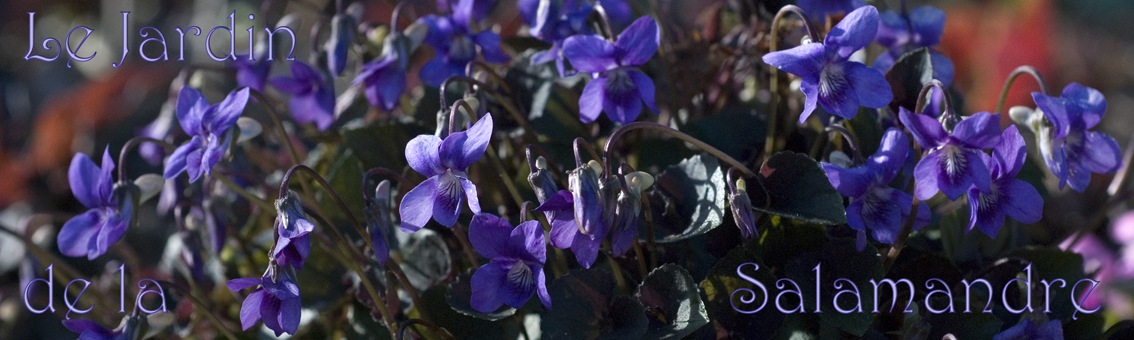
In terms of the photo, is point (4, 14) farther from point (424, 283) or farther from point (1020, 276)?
point (1020, 276)

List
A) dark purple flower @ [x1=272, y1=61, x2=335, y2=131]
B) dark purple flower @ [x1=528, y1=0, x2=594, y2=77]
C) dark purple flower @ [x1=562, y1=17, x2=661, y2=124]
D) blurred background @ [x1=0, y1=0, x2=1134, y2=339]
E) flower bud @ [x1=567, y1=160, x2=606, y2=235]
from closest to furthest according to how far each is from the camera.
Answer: flower bud @ [x1=567, y1=160, x2=606, y2=235] → dark purple flower @ [x1=562, y1=17, x2=661, y2=124] → dark purple flower @ [x1=528, y1=0, x2=594, y2=77] → dark purple flower @ [x1=272, y1=61, x2=335, y2=131] → blurred background @ [x1=0, y1=0, x2=1134, y2=339]

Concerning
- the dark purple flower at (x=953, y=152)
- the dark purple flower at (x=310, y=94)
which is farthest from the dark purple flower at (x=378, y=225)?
the dark purple flower at (x=953, y=152)

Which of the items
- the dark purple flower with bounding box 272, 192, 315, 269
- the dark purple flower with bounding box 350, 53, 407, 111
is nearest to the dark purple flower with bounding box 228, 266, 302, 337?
the dark purple flower with bounding box 272, 192, 315, 269

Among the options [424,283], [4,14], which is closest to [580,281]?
[424,283]

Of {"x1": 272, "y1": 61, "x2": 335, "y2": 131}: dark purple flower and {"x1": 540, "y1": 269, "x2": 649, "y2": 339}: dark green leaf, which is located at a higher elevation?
{"x1": 272, "y1": 61, "x2": 335, "y2": 131}: dark purple flower

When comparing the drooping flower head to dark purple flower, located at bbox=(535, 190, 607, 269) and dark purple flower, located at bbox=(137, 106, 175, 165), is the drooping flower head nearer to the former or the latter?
dark purple flower, located at bbox=(535, 190, 607, 269)

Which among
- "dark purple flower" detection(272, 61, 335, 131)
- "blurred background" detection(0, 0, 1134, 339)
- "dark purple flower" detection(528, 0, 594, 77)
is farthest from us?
"blurred background" detection(0, 0, 1134, 339)

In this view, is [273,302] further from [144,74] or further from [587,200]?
[144,74]
